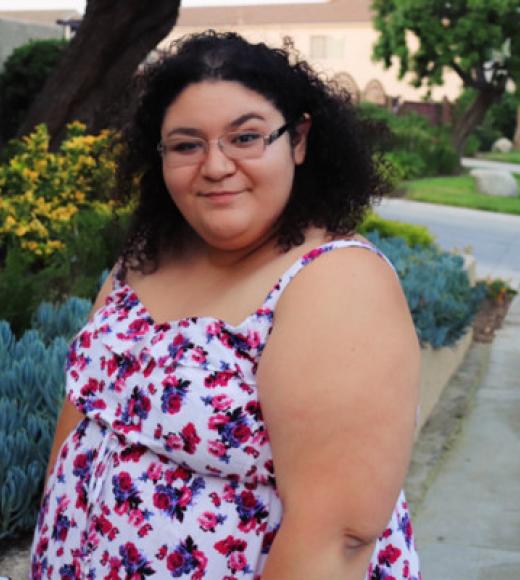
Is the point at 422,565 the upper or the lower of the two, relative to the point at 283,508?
lower

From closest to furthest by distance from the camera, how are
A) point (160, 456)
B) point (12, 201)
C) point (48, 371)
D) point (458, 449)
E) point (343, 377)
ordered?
point (343, 377) < point (160, 456) < point (48, 371) < point (458, 449) < point (12, 201)

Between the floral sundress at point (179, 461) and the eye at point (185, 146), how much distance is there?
Answer: 0.91 feet

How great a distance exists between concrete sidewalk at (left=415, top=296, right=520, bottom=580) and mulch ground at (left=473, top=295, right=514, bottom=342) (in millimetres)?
1554

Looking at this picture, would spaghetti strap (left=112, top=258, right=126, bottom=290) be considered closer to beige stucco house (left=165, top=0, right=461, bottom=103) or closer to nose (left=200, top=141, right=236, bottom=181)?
nose (left=200, top=141, right=236, bottom=181)

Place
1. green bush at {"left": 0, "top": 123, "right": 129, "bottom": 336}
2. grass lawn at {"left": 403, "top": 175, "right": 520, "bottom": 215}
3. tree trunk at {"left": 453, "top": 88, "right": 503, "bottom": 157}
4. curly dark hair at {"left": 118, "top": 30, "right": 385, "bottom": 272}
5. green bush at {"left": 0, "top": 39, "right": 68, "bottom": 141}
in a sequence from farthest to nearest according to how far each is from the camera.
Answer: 1. tree trunk at {"left": 453, "top": 88, "right": 503, "bottom": 157}
2. grass lawn at {"left": 403, "top": 175, "right": 520, "bottom": 215}
3. green bush at {"left": 0, "top": 39, "right": 68, "bottom": 141}
4. green bush at {"left": 0, "top": 123, "right": 129, "bottom": 336}
5. curly dark hair at {"left": 118, "top": 30, "right": 385, "bottom": 272}

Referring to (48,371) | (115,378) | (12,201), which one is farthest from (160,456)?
(12,201)

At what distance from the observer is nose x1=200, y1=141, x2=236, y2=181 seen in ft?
5.69

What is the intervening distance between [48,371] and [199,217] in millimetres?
1568

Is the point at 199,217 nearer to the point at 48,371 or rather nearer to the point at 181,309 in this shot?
the point at 181,309

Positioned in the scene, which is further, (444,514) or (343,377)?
(444,514)

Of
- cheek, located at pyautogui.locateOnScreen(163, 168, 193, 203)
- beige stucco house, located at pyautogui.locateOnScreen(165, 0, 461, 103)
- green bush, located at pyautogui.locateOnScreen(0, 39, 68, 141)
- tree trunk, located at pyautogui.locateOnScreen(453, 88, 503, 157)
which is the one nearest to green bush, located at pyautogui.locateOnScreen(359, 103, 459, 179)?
tree trunk, located at pyautogui.locateOnScreen(453, 88, 503, 157)

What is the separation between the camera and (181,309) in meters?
1.86

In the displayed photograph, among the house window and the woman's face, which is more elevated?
the woman's face

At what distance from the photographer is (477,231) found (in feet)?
45.7
